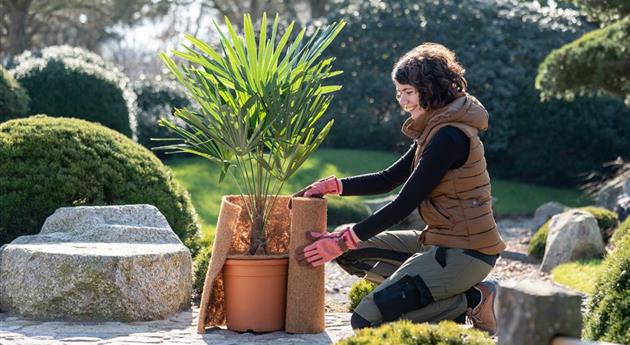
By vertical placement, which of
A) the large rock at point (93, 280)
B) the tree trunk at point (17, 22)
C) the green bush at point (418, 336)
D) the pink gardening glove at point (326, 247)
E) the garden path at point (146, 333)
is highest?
the tree trunk at point (17, 22)

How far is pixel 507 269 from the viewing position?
37.4ft

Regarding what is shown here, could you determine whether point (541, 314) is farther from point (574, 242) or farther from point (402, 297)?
point (574, 242)

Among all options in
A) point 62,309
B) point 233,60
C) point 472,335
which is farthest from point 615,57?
point 472,335

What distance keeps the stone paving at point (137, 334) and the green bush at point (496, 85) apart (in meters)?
13.6

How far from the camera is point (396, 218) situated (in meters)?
5.12

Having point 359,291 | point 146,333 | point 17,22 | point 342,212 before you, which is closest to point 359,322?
point 146,333

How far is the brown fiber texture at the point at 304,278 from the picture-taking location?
5.72 m

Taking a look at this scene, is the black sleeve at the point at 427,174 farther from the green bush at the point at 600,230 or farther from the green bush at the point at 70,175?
the green bush at the point at 600,230

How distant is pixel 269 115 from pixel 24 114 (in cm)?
820

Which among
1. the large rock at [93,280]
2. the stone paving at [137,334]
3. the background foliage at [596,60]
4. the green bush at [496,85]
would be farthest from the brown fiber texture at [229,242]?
the green bush at [496,85]

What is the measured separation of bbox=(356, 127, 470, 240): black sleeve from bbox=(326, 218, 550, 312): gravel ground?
2.38 metres

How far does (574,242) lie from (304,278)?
20.0 feet

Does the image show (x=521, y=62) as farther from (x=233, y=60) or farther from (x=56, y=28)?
(x=56, y=28)

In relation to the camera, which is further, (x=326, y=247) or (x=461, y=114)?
(x=326, y=247)
